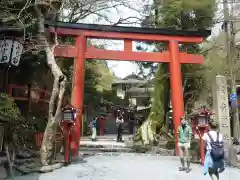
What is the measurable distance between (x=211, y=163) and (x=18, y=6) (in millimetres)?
9540

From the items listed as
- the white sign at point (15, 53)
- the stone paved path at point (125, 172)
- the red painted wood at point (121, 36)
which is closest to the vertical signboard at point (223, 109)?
the stone paved path at point (125, 172)

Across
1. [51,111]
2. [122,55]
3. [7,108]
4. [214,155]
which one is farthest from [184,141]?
[122,55]

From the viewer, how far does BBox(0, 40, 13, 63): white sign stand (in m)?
11.5

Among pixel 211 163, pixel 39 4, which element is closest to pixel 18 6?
pixel 39 4

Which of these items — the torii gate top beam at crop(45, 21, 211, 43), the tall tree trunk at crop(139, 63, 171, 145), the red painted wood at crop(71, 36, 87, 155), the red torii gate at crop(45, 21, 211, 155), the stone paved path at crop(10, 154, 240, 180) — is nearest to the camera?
the stone paved path at crop(10, 154, 240, 180)

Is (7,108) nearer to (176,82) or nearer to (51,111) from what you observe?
(51,111)

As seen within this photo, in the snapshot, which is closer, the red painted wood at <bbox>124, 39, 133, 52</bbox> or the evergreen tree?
the red painted wood at <bbox>124, 39, 133, 52</bbox>

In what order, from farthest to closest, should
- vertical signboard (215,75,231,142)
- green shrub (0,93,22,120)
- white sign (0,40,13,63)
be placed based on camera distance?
white sign (0,40,13,63) < vertical signboard (215,75,231,142) < green shrub (0,93,22,120)

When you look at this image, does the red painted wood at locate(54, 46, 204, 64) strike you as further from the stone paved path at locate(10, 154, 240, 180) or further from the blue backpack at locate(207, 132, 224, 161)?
the blue backpack at locate(207, 132, 224, 161)

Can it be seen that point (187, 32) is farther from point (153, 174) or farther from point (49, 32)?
point (153, 174)

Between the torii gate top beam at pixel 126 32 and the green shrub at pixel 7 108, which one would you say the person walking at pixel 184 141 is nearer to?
the green shrub at pixel 7 108

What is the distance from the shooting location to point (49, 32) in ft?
44.2

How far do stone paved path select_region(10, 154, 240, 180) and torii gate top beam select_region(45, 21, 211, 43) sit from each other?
5687mm

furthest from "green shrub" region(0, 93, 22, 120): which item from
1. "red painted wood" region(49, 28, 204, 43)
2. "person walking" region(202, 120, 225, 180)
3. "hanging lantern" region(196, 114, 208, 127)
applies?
"hanging lantern" region(196, 114, 208, 127)
